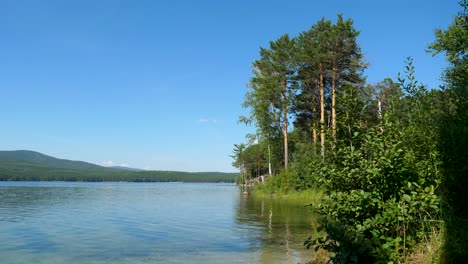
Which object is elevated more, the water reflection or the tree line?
the tree line

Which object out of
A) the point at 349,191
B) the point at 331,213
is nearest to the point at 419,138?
the point at 349,191

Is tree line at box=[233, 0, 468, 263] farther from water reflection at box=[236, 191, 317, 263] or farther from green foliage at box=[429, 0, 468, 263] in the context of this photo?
water reflection at box=[236, 191, 317, 263]

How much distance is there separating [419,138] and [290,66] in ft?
124

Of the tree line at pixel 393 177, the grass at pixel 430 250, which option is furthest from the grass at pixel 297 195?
the grass at pixel 430 250

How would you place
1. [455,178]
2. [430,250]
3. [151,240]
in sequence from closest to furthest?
[430,250] < [455,178] < [151,240]

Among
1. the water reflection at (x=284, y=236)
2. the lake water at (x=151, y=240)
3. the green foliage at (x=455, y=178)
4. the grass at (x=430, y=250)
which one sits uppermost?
the green foliage at (x=455, y=178)

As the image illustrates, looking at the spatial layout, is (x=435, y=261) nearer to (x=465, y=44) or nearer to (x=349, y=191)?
(x=349, y=191)

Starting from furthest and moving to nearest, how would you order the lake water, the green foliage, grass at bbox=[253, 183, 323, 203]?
1. grass at bbox=[253, 183, 323, 203]
2. the lake water
3. the green foliage

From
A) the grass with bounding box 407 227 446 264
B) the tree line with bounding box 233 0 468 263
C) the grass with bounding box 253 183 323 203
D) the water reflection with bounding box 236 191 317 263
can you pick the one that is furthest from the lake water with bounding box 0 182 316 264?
the grass with bounding box 253 183 323 203

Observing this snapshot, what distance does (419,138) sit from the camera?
7.86 metres

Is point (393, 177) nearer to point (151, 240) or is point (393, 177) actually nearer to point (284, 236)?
point (284, 236)

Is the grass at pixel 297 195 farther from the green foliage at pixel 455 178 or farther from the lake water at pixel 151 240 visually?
the green foliage at pixel 455 178

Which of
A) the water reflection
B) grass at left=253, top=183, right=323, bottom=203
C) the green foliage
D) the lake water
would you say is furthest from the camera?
grass at left=253, top=183, right=323, bottom=203

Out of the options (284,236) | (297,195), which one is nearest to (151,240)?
(284,236)
